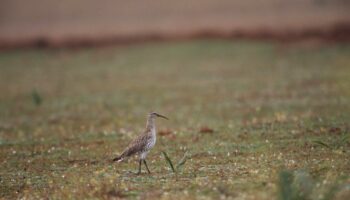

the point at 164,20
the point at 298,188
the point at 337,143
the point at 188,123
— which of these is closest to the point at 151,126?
the point at 337,143

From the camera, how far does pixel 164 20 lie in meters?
69.5

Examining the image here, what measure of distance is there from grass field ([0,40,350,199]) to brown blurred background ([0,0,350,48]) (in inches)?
239

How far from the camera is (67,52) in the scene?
64.5 metres

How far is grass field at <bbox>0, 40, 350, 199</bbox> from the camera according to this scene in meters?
16.8

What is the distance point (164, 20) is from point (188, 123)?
137 ft

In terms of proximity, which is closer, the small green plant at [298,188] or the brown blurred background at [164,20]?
the small green plant at [298,188]

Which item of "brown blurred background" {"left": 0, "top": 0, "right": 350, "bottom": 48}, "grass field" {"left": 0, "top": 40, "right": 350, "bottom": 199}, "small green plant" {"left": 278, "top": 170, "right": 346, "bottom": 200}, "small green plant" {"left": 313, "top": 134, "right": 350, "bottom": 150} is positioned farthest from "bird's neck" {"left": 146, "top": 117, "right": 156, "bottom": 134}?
"brown blurred background" {"left": 0, "top": 0, "right": 350, "bottom": 48}

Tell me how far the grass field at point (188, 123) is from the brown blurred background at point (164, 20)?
6.08 m

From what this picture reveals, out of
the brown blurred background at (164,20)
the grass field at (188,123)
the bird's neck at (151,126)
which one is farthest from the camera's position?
the brown blurred background at (164,20)

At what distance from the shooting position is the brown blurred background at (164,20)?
64.0m

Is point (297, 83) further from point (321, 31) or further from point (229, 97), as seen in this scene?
point (321, 31)

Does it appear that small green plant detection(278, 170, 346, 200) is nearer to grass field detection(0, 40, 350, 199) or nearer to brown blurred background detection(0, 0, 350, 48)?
grass field detection(0, 40, 350, 199)

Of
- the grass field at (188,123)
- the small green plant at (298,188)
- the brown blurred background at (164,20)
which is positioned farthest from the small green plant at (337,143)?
the brown blurred background at (164,20)

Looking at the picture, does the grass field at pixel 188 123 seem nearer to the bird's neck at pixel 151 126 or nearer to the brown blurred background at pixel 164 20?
the bird's neck at pixel 151 126
